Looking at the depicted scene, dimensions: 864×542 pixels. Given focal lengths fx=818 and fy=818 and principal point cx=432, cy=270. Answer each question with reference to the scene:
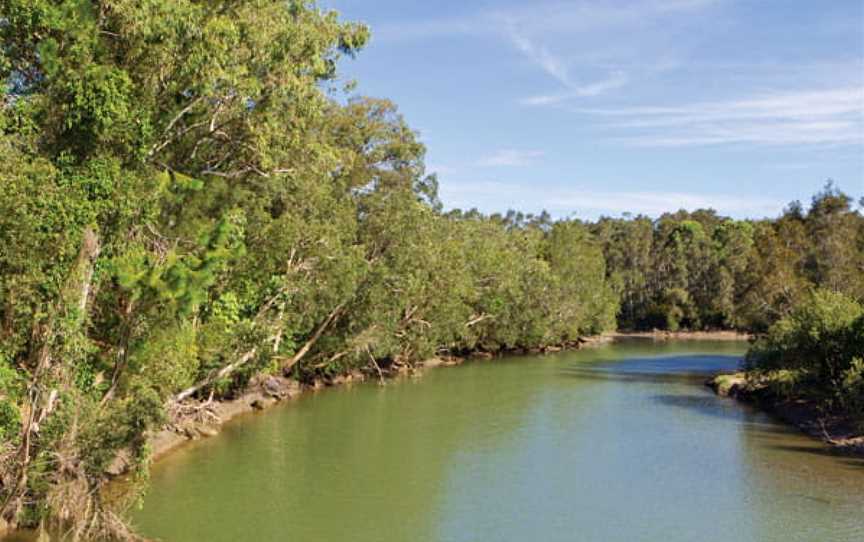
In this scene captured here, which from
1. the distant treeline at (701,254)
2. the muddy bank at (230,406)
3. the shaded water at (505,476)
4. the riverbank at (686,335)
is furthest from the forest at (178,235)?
the riverbank at (686,335)

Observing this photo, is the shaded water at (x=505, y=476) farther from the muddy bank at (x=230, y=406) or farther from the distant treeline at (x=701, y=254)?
the distant treeline at (x=701, y=254)

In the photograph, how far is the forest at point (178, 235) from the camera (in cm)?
1464

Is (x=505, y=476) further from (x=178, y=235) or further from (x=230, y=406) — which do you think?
(x=230, y=406)

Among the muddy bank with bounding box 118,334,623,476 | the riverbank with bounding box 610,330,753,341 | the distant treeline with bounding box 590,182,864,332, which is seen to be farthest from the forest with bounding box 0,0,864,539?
the riverbank with bounding box 610,330,753,341

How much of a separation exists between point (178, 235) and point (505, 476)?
421 inches

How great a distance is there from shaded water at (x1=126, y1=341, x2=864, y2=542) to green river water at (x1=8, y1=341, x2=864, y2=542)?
Answer: 58mm

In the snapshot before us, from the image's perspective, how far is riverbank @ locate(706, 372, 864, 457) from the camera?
83.5ft

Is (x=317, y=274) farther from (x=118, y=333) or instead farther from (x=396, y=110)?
(x=118, y=333)

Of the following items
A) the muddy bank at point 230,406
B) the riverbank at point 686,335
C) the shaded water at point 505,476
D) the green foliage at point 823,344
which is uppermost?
the green foliage at point 823,344

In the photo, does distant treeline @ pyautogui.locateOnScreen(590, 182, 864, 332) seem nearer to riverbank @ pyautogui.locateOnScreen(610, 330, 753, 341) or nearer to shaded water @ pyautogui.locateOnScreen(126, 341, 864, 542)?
riverbank @ pyautogui.locateOnScreen(610, 330, 753, 341)

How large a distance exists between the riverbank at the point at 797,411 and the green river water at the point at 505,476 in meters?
0.85

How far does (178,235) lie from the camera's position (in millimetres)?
21312

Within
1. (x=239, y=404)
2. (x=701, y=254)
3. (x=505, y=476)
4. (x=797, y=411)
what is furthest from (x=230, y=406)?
(x=701, y=254)

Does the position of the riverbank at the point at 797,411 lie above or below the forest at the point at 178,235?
below
